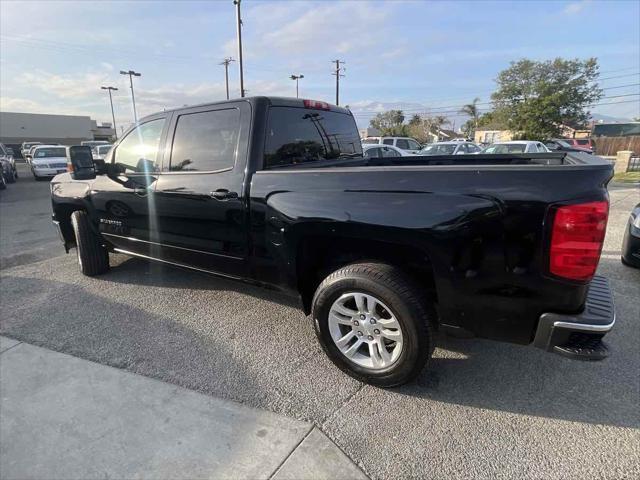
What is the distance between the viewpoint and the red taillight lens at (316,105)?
Answer: 3420 millimetres

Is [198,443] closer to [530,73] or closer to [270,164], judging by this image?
[270,164]

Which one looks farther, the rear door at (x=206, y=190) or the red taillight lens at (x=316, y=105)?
the red taillight lens at (x=316, y=105)

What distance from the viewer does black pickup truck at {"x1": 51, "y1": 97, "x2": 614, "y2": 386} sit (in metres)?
1.92

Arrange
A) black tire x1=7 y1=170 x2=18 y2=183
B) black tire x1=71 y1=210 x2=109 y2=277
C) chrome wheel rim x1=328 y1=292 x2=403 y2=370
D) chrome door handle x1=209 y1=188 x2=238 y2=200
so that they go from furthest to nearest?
black tire x1=7 y1=170 x2=18 y2=183, black tire x1=71 y1=210 x2=109 y2=277, chrome door handle x1=209 y1=188 x2=238 y2=200, chrome wheel rim x1=328 y1=292 x2=403 y2=370

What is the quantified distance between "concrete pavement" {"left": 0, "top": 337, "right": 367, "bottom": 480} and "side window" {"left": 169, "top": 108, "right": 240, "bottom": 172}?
5.83 ft

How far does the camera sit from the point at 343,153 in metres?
3.90

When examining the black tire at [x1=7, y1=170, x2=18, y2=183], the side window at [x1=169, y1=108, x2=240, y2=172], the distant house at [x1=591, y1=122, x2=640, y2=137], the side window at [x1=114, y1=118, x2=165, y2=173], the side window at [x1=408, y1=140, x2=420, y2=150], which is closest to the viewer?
the side window at [x1=169, y1=108, x2=240, y2=172]

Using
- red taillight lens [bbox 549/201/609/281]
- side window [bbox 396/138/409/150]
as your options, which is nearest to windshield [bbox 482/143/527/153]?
side window [bbox 396/138/409/150]

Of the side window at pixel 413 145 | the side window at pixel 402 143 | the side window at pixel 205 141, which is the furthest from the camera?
the side window at pixel 413 145

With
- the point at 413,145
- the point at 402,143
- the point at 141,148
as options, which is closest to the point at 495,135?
the point at 413,145

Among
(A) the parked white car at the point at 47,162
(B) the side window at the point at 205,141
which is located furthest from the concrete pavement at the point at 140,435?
(A) the parked white car at the point at 47,162

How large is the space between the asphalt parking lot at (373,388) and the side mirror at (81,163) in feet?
4.26

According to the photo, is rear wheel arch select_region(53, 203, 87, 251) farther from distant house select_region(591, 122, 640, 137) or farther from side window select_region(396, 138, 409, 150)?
distant house select_region(591, 122, 640, 137)

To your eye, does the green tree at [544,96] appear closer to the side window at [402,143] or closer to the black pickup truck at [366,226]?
the side window at [402,143]
